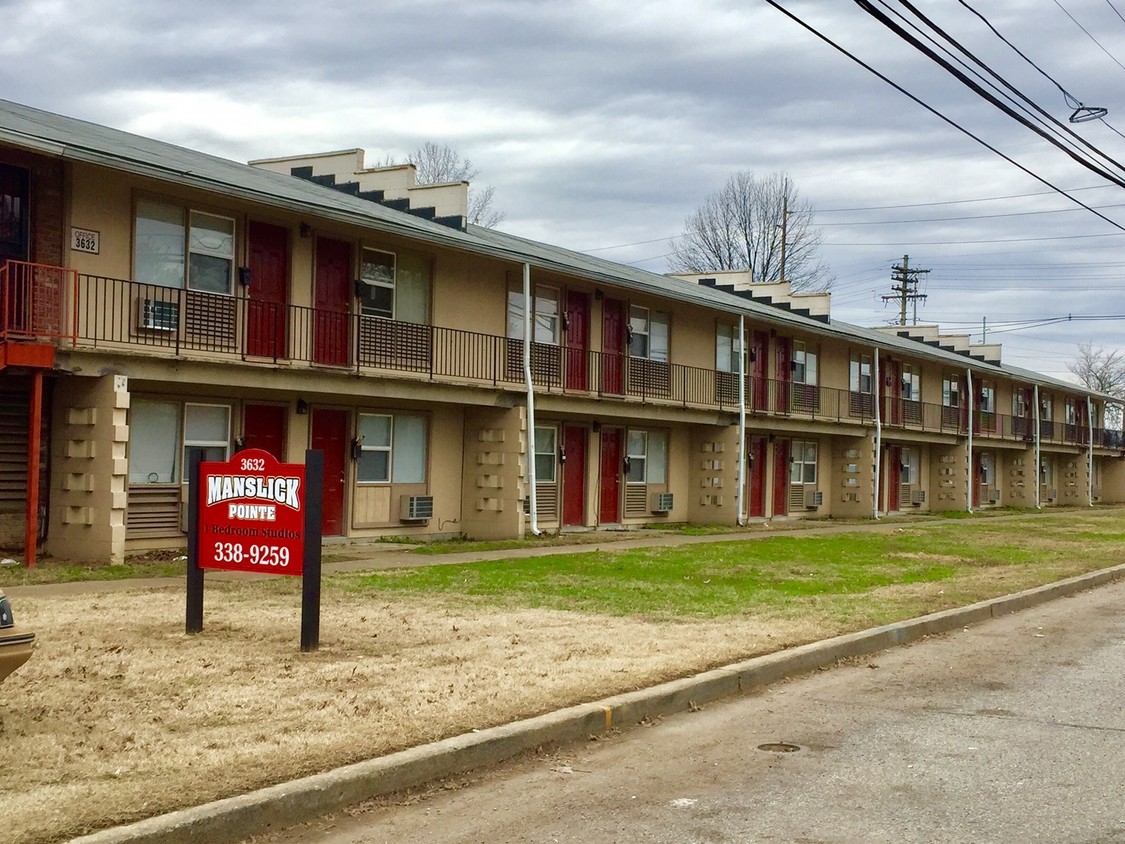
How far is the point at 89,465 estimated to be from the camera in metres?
16.4

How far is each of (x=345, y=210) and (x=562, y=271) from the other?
5947 millimetres

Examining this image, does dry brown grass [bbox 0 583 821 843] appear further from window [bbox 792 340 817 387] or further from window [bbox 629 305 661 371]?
window [bbox 792 340 817 387]

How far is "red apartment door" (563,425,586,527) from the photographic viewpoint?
26.4 metres

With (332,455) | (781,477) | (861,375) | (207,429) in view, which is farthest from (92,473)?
(861,375)

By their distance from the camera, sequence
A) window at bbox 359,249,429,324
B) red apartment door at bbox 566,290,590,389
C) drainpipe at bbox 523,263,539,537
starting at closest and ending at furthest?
window at bbox 359,249,429,324 → drainpipe at bbox 523,263,539,537 → red apartment door at bbox 566,290,590,389

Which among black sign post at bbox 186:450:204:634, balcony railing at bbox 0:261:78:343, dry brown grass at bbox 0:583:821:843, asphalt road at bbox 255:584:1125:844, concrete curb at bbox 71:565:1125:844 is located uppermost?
balcony railing at bbox 0:261:78:343

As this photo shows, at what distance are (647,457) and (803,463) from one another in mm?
8653

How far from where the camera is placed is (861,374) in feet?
128

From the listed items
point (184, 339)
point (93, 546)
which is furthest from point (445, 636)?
point (184, 339)

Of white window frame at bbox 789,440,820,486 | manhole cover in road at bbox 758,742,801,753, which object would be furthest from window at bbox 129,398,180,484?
white window frame at bbox 789,440,820,486

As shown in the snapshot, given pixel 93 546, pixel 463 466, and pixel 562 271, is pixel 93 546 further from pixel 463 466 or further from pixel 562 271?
pixel 562 271

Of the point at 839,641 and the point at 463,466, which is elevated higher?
the point at 463,466

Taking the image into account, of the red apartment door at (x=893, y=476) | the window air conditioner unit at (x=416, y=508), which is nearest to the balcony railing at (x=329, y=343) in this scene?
the window air conditioner unit at (x=416, y=508)

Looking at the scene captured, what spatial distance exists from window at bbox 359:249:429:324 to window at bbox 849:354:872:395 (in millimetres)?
19381
